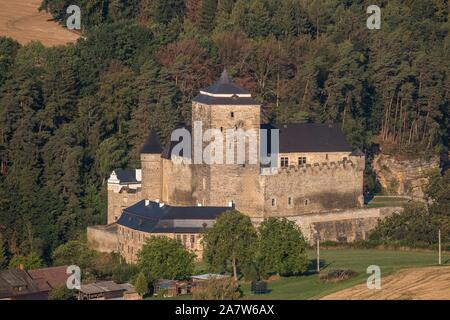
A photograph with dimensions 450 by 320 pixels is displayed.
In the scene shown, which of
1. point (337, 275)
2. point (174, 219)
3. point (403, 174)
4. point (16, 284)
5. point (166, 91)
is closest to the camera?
point (337, 275)

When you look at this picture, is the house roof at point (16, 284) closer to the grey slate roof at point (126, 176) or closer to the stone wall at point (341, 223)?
the stone wall at point (341, 223)

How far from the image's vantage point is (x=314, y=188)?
93688 millimetres

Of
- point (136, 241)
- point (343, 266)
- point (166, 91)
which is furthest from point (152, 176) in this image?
point (343, 266)

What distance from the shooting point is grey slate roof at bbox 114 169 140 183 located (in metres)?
97.9

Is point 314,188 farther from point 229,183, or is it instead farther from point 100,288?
point 100,288

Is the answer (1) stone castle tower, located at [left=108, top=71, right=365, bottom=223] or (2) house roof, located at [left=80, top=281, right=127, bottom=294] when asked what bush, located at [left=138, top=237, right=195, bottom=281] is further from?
(1) stone castle tower, located at [left=108, top=71, right=365, bottom=223]

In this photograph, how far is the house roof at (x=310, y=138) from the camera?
96438mm

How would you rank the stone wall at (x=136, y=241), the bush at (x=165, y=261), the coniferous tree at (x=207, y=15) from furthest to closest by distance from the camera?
1. the coniferous tree at (x=207, y=15)
2. the stone wall at (x=136, y=241)
3. the bush at (x=165, y=261)

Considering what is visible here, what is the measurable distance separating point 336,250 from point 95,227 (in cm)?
1135

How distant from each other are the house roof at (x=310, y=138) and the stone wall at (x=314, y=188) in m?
1.34

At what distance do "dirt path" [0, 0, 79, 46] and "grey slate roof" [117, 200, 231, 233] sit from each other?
30.5 m

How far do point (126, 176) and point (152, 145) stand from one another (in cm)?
203

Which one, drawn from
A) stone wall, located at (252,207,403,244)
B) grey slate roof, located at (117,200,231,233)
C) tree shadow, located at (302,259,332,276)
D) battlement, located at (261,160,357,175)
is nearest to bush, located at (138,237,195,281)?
grey slate roof, located at (117,200,231,233)

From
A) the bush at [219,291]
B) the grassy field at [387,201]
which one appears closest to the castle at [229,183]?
the grassy field at [387,201]
